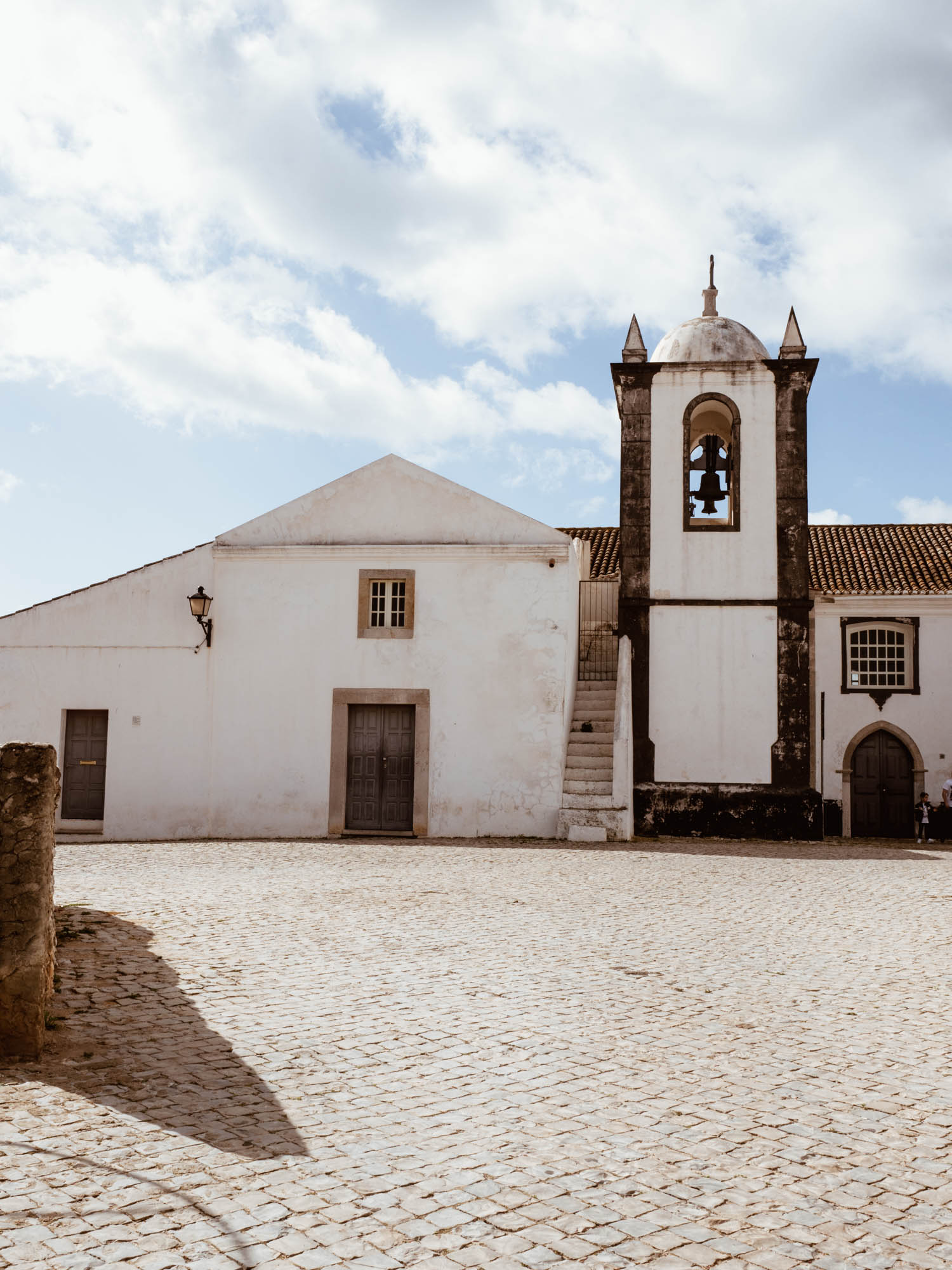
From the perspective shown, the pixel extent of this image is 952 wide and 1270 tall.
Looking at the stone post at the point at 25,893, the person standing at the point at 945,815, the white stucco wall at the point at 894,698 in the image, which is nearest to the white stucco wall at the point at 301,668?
the white stucco wall at the point at 894,698

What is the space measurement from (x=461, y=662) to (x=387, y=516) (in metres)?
2.61

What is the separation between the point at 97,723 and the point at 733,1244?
15622mm

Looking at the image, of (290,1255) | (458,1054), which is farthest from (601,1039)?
(290,1255)

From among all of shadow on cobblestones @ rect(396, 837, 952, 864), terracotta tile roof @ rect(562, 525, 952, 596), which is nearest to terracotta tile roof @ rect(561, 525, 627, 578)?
terracotta tile roof @ rect(562, 525, 952, 596)

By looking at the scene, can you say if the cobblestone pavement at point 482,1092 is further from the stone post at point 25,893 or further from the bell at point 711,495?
the bell at point 711,495

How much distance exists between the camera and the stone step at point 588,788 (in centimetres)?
1614

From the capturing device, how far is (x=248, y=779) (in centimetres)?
1667

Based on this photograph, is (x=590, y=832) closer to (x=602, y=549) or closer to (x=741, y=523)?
(x=741, y=523)

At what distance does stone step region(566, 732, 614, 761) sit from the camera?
16938 mm

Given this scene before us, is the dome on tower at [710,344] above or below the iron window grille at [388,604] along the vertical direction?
above

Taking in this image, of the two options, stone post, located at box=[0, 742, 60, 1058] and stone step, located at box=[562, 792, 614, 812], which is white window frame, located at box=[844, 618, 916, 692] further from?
stone post, located at box=[0, 742, 60, 1058]

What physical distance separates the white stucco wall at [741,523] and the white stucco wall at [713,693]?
430mm

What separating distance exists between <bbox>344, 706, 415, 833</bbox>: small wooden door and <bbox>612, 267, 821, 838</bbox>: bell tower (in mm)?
4188

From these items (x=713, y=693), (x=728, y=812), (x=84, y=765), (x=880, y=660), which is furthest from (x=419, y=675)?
(x=880, y=660)
